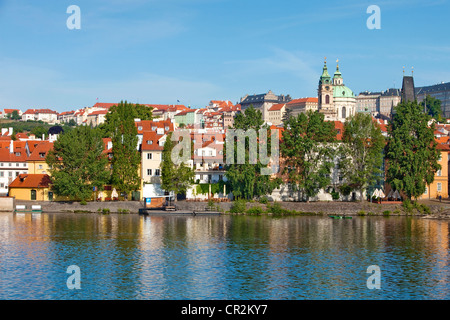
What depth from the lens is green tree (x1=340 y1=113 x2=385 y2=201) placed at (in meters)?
78.6

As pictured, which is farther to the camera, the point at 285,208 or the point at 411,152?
the point at 411,152

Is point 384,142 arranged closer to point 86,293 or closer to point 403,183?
point 403,183

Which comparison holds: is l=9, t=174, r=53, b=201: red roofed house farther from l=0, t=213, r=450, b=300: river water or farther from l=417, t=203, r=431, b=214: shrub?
l=417, t=203, r=431, b=214: shrub

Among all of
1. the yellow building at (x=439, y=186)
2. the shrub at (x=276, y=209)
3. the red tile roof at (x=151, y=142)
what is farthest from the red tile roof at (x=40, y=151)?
the yellow building at (x=439, y=186)

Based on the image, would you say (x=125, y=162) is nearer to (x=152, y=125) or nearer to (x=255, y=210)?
(x=255, y=210)

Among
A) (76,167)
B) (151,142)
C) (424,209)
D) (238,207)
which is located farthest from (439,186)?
(76,167)

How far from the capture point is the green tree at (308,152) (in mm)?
77875

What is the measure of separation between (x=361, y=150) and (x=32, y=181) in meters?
41.0

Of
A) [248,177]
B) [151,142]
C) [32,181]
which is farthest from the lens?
[151,142]

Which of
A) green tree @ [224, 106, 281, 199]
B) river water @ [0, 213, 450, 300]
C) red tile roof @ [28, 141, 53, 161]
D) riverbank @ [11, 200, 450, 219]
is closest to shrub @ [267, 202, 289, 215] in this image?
riverbank @ [11, 200, 450, 219]

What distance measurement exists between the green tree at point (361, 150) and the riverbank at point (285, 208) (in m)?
3.31

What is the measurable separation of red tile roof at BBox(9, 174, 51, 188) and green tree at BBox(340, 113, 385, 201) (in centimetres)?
3675

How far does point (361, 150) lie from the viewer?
261ft

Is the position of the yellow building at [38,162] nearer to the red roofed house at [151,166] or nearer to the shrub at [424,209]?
the red roofed house at [151,166]
